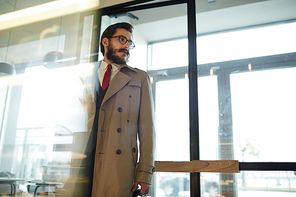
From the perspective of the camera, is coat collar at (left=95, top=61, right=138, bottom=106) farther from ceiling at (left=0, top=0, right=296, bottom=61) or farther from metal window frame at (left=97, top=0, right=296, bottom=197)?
ceiling at (left=0, top=0, right=296, bottom=61)

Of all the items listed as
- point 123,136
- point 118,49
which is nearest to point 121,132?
point 123,136

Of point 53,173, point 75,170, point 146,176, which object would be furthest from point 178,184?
point 53,173

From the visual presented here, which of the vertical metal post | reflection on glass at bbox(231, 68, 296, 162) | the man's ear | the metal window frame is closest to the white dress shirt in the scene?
the man's ear

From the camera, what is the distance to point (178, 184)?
1.68 metres

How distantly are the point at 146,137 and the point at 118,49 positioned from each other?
586 millimetres

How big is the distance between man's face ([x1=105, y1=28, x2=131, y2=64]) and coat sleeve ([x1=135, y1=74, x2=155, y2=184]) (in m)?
0.21

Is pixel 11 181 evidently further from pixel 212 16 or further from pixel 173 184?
pixel 212 16

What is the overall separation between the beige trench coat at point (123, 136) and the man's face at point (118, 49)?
11 cm

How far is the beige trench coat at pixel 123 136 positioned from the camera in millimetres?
1324

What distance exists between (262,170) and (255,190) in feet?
0.40

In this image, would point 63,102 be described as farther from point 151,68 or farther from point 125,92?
point 151,68

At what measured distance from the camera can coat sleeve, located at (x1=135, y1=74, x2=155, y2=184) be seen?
4.36 ft

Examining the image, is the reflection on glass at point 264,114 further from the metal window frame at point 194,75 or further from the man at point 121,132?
the man at point 121,132

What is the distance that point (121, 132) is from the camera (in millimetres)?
1401
